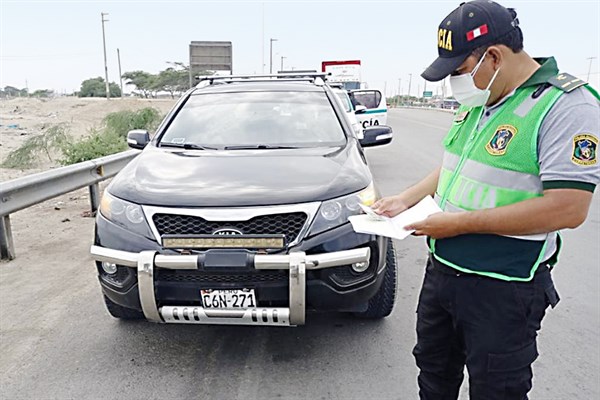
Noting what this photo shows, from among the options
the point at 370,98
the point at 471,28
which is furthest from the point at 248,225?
the point at 370,98

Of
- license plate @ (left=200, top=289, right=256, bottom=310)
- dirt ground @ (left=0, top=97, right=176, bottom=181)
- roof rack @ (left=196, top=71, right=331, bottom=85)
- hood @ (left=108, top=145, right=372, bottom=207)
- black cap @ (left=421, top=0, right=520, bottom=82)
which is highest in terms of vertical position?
black cap @ (left=421, top=0, right=520, bottom=82)

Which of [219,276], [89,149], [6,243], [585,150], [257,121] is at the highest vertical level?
[585,150]

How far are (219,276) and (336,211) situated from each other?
0.74m

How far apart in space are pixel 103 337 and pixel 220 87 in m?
2.45

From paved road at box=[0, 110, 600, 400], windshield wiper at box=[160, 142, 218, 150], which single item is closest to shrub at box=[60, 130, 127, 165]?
paved road at box=[0, 110, 600, 400]

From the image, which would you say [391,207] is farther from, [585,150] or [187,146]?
[187,146]

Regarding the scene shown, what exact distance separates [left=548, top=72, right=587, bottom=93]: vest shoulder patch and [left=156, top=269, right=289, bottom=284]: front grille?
158 centimetres

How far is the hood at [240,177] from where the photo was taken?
9.03 ft

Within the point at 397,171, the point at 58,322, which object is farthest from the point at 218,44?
the point at 58,322

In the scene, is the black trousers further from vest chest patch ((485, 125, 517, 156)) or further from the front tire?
the front tire

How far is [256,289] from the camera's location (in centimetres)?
264

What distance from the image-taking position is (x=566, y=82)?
158 centimetres

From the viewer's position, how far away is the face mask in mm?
1731

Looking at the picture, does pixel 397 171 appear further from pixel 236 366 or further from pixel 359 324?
pixel 236 366
